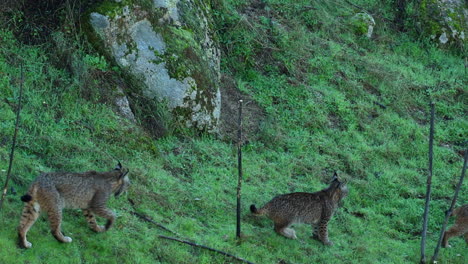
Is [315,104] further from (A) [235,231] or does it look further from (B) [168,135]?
(A) [235,231]

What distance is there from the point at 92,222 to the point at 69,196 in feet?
1.92

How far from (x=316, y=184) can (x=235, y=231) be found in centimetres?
302

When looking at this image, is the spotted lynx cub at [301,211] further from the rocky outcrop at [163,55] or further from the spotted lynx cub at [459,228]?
the rocky outcrop at [163,55]

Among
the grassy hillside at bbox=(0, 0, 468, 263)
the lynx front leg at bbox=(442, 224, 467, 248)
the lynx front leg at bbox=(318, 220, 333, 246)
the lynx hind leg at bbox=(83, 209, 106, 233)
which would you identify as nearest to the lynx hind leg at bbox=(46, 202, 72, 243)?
the grassy hillside at bbox=(0, 0, 468, 263)

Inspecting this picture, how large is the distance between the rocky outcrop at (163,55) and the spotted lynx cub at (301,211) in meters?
3.18

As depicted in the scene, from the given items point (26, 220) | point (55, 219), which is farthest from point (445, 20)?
point (26, 220)

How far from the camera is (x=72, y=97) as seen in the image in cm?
1188

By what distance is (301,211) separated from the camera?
1062 centimetres

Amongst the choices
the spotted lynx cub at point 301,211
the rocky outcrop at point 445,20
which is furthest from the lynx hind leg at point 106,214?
the rocky outcrop at point 445,20

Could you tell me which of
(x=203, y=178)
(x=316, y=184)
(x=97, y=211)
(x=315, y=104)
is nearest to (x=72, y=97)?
(x=203, y=178)

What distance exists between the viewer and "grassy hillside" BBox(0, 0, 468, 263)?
9.74m

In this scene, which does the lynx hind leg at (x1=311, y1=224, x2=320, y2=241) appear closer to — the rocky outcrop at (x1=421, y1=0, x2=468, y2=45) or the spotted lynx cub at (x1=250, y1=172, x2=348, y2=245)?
the spotted lynx cub at (x1=250, y1=172, x2=348, y2=245)

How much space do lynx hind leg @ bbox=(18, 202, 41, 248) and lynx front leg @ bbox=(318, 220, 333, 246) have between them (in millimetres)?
4554

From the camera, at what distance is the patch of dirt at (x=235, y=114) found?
45.6 ft
